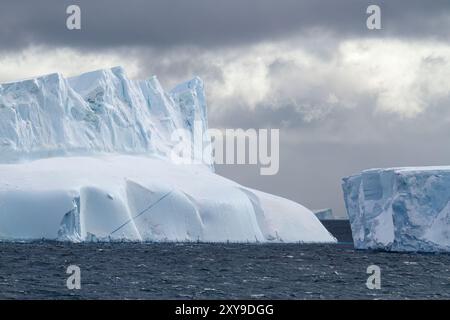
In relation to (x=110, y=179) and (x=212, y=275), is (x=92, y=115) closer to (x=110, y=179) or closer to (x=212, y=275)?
A: (x=110, y=179)

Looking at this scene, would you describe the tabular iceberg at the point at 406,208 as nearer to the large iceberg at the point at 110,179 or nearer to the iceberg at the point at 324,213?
the large iceberg at the point at 110,179

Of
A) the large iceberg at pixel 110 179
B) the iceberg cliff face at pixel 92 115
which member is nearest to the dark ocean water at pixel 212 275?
the large iceberg at pixel 110 179

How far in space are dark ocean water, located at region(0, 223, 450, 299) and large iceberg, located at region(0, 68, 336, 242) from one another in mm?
12529

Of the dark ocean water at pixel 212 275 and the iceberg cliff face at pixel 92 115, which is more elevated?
the iceberg cliff face at pixel 92 115

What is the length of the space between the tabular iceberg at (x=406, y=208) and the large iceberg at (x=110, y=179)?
75.7 ft

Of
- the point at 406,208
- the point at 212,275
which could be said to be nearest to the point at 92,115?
the point at 406,208

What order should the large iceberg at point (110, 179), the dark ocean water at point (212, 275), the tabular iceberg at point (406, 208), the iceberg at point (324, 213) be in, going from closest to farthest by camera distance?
the dark ocean water at point (212, 275) < the tabular iceberg at point (406, 208) < the large iceberg at point (110, 179) < the iceberg at point (324, 213)

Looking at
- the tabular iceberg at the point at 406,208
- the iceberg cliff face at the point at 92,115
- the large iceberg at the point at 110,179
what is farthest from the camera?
the iceberg cliff face at the point at 92,115

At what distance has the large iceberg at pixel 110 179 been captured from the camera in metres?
69.2

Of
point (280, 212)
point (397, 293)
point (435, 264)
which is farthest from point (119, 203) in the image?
point (397, 293)
